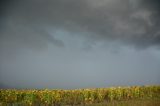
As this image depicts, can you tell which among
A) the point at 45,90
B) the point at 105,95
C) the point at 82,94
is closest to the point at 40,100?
the point at 45,90

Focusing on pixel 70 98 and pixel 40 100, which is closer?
pixel 40 100

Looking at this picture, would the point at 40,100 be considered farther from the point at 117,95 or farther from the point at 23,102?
the point at 117,95

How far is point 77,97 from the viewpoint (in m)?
41.4

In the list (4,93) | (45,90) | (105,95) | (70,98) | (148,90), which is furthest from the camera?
(148,90)

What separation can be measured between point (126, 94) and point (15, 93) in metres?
Result: 24.6

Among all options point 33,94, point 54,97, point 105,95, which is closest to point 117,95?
point 105,95

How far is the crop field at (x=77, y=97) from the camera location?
33.9 metres

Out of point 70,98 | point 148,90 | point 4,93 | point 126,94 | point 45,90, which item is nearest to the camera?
point 4,93

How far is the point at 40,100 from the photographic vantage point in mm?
36500

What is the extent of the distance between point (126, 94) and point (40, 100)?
2089 cm

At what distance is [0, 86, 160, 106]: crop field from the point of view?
3394cm

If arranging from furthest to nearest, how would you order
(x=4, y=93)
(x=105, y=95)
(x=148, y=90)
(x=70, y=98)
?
(x=148, y=90)
(x=105, y=95)
(x=70, y=98)
(x=4, y=93)

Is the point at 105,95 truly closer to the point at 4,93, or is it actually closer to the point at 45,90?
the point at 45,90

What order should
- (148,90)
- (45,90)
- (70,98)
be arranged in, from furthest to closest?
(148,90)
(70,98)
(45,90)
